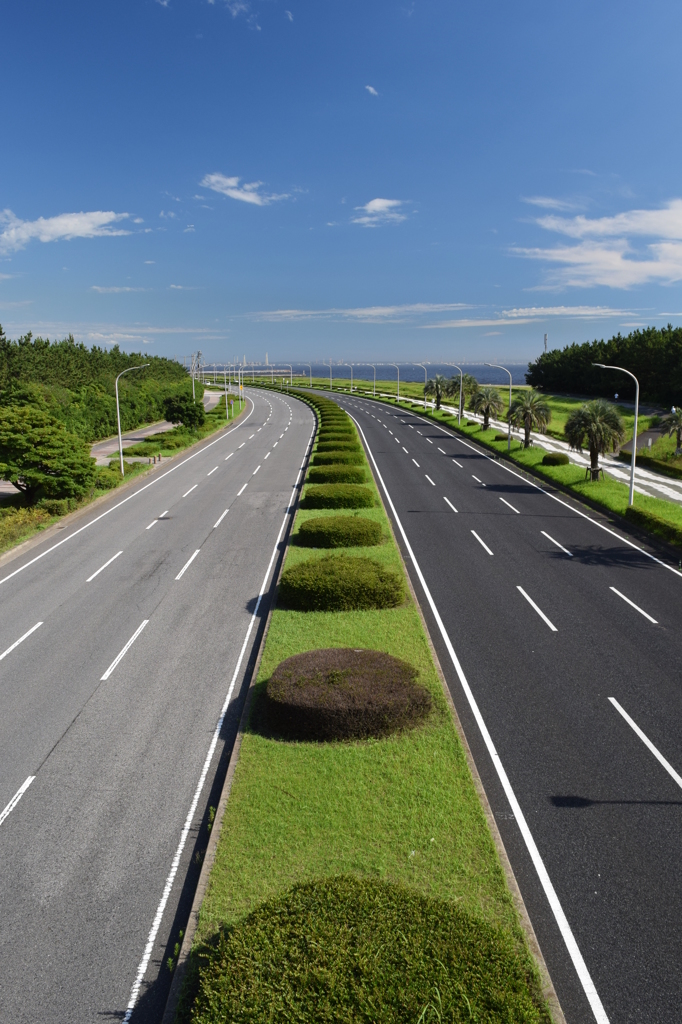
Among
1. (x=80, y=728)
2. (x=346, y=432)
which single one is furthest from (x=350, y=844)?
(x=346, y=432)

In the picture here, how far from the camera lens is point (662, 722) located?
12297 millimetres

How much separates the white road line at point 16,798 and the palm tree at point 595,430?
34711 millimetres

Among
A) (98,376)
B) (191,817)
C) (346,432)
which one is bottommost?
(191,817)

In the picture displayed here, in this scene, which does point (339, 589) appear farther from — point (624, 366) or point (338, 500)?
point (624, 366)

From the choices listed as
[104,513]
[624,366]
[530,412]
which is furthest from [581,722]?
[624,366]

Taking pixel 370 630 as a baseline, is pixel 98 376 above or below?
above

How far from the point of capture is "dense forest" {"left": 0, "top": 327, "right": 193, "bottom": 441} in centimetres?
5013

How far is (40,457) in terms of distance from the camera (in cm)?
3127

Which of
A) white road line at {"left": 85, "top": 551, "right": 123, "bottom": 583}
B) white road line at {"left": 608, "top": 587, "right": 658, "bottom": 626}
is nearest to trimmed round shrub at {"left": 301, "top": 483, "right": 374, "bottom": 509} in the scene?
white road line at {"left": 85, "top": 551, "right": 123, "bottom": 583}

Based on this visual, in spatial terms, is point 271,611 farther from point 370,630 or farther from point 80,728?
point 80,728

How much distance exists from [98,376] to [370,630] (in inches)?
2974

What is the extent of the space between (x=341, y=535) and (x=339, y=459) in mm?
15833

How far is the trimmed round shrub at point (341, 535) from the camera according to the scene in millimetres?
22766

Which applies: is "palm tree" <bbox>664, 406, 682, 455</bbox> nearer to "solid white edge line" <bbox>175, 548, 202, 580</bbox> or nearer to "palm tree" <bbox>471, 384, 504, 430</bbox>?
"palm tree" <bbox>471, 384, 504, 430</bbox>
